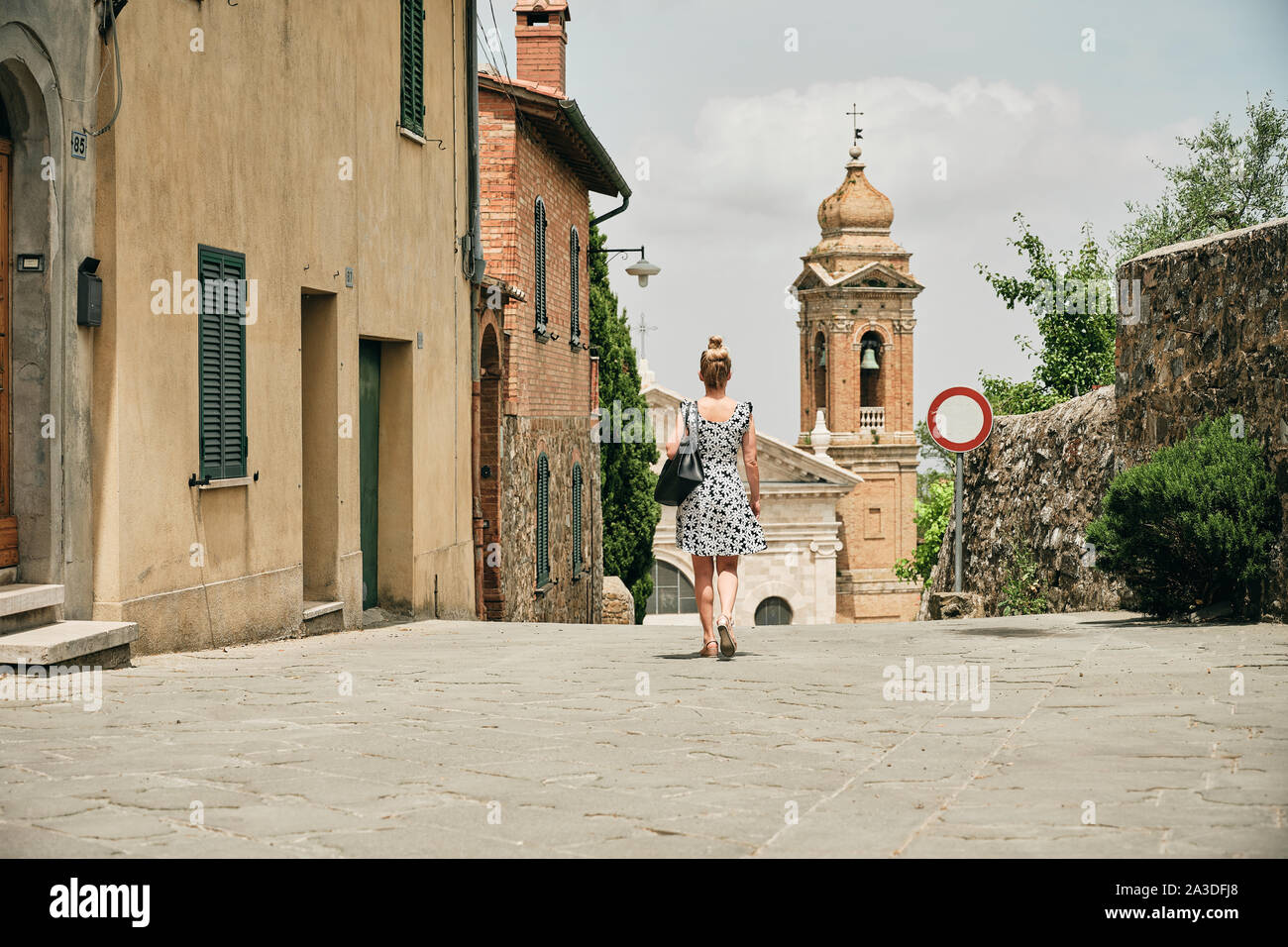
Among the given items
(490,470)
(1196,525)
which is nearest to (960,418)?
(1196,525)

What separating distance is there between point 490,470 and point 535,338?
3.08 m

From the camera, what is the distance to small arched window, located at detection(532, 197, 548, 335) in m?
17.8

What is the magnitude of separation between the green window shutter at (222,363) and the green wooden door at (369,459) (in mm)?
2912

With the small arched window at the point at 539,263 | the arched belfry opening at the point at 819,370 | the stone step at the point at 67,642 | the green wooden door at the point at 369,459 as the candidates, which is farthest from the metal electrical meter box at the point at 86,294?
the arched belfry opening at the point at 819,370

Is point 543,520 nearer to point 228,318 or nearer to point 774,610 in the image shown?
point 228,318

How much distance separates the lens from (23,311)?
6.99m

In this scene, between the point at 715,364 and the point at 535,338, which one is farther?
the point at 535,338

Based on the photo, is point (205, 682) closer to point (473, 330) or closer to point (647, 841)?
point (647, 841)

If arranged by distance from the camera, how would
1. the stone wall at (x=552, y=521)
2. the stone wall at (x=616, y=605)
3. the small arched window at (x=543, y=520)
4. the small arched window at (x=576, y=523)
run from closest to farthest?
the stone wall at (x=552, y=521), the small arched window at (x=543, y=520), the small arched window at (x=576, y=523), the stone wall at (x=616, y=605)

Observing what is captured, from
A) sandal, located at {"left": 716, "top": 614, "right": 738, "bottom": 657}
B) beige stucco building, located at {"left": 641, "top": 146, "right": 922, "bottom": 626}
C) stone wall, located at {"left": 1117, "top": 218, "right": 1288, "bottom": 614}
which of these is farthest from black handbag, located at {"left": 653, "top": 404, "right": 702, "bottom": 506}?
beige stucco building, located at {"left": 641, "top": 146, "right": 922, "bottom": 626}

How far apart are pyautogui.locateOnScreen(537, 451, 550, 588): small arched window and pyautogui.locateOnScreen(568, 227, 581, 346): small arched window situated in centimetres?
345

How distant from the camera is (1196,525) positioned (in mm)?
8703

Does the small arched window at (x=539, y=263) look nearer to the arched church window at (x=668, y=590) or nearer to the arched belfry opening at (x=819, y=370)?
the arched church window at (x=668, y=590)

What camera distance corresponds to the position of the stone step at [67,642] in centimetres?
638
